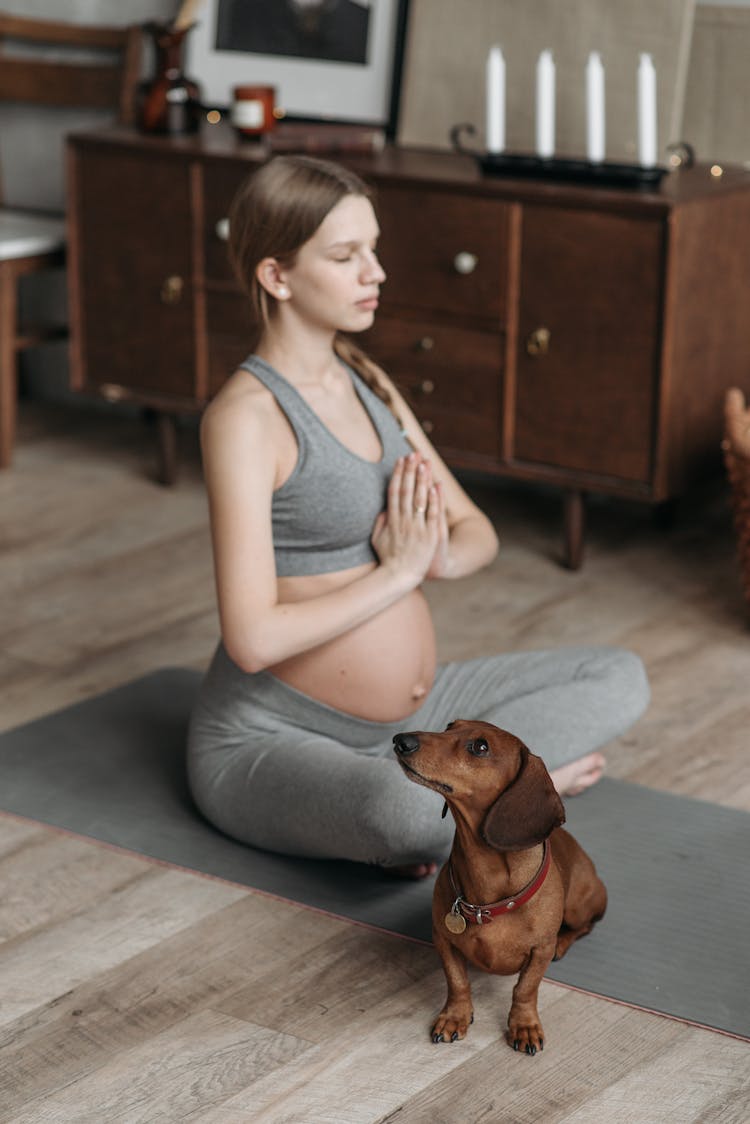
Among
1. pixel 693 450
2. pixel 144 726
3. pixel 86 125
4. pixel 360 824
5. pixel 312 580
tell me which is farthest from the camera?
pixel 86 125

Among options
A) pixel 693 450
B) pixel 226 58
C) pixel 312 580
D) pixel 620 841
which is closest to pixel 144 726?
pixel 312 580

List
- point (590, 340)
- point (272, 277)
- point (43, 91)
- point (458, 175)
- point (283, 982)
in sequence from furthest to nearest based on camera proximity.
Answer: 1. point (43, 91)
2. point (458, 175)
3. point (590, 340)
4. point (272, 277)
5. point (283, 982)

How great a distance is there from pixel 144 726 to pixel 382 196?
1197 millimetres

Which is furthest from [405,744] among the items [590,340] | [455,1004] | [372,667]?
[590,340]

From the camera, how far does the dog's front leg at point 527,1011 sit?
5.25ft

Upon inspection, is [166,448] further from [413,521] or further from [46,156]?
[413,521]

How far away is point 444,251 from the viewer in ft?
9.94

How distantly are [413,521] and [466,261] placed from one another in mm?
1179

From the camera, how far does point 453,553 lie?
203 centimetres

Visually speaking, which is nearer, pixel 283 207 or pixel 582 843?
pixel 283 207

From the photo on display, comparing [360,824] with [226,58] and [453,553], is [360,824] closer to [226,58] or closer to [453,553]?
[453,553]

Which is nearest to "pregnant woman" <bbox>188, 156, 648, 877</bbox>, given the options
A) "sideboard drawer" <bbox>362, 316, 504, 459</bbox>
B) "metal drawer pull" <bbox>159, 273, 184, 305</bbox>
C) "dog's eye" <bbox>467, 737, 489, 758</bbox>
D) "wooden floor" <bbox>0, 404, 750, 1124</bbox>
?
"wooden floor" <bbox>0, 404, 750, 1124</bbox>

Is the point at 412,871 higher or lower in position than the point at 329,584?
lower

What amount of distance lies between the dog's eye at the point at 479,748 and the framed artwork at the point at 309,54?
2209mm
